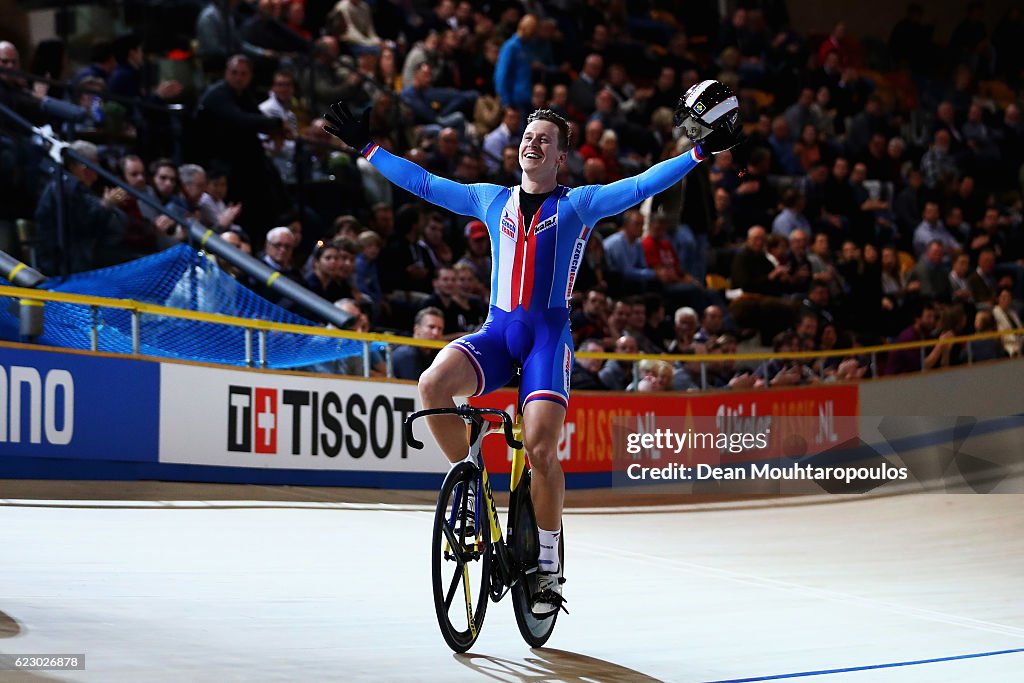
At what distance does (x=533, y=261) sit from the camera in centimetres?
537

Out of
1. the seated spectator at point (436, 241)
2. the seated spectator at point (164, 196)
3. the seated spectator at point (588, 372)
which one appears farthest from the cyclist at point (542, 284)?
the seated spectator at point (436, 241)

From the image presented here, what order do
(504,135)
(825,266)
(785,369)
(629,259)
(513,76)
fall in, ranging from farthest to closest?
(825,266)
(513,76)
(504,135)
(629,259)
(785,369)

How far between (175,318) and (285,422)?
1087 mm

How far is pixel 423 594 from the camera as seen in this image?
6457mm

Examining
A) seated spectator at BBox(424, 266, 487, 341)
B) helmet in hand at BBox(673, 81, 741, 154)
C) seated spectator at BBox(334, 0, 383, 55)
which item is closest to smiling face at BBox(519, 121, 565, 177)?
helmet in hand at BBox(673, 81, 741, 154)

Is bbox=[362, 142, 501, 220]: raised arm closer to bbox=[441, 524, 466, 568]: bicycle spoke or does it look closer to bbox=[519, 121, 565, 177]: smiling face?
bbox=[519, 121, 565, 177]: smiling face

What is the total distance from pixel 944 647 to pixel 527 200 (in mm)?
2443

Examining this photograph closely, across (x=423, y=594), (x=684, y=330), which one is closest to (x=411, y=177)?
(x=423, y=594)

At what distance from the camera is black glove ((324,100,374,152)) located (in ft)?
18.7

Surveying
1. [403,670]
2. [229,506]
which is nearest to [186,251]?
[229,506]

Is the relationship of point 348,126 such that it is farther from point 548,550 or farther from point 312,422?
point 312,422

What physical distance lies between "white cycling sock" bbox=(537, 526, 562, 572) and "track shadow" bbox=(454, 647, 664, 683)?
32cm

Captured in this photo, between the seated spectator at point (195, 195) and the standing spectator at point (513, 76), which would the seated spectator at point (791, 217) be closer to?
the standing spectator at point (513, 76)

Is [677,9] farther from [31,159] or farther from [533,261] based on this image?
[533,261]
